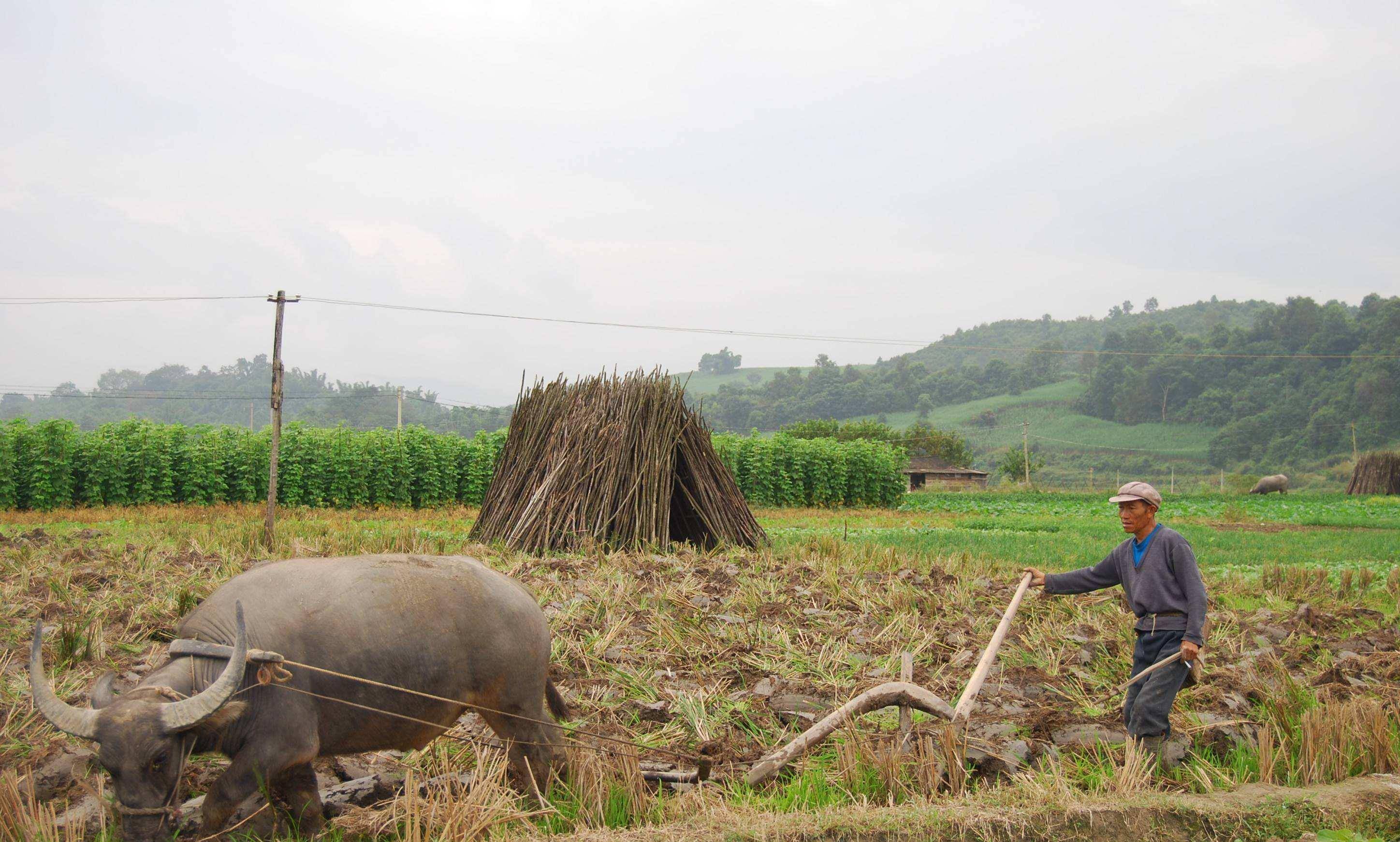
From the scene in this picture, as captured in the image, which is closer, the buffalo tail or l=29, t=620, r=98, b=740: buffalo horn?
l=29, t=620, r=98, b=740: buffalo horn

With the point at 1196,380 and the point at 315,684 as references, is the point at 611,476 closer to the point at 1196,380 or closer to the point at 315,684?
the point at 315,684

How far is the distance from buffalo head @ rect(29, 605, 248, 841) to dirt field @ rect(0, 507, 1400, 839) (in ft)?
2.33

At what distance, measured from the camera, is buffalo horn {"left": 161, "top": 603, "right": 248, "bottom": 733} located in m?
3.09

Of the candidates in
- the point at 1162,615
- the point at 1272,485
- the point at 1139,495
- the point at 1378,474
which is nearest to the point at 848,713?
the point at 1162,615

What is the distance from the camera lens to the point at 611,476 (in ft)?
35.7

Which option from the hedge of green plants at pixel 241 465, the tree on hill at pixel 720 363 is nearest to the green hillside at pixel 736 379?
the tree on hill at pixel 720 363

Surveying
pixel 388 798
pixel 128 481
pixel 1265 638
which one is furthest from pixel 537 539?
pixel 128 481

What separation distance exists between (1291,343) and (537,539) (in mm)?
93251

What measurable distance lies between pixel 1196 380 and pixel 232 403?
91.2 metres

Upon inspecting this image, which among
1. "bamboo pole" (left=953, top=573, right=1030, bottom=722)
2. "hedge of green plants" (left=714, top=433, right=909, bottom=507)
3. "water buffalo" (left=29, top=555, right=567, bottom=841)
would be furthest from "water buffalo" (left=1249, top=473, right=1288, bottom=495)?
"water buffalo" (left=29, top=555, right=567, bottom=841)

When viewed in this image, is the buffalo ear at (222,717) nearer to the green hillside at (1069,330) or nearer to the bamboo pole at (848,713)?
the bamboo pole at (848,713)

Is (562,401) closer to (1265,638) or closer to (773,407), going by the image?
(1265,638)

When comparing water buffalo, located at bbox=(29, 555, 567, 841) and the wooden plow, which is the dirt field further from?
water buffalo, located at bbox=(29, 555, 567, 841)

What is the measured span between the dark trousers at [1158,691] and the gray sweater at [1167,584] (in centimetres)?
6
